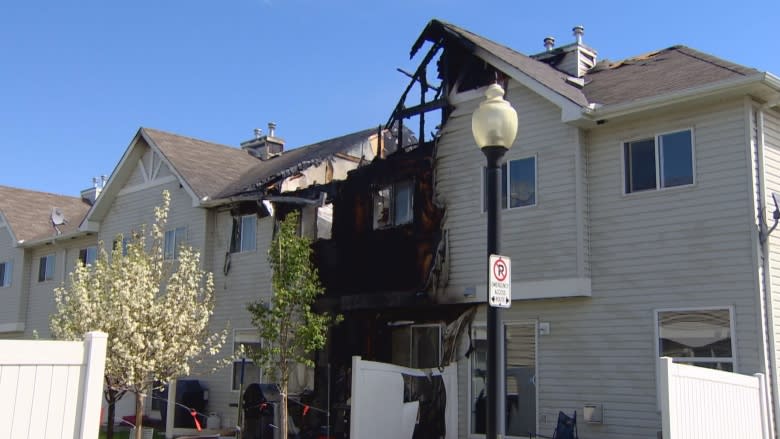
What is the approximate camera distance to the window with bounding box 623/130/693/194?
14.7 metres

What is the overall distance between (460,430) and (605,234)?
4.63 metres

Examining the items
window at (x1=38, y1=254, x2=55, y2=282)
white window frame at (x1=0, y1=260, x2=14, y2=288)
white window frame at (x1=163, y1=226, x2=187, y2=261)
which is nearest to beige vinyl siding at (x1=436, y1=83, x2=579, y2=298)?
white window frame at (x1=163, y1=226, x2=187, y2=261)

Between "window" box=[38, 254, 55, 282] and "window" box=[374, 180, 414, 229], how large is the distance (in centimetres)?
1683

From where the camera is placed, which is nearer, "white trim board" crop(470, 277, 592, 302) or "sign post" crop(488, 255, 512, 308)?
"sign post" crop(488, 255, 512, 308)

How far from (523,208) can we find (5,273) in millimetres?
24470

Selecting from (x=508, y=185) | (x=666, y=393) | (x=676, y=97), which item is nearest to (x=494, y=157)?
(x=666, y=393)

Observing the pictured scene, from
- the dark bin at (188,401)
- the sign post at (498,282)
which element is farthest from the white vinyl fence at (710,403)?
the dark bin at (188,401)

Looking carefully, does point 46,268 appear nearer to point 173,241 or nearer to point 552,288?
point 173,241

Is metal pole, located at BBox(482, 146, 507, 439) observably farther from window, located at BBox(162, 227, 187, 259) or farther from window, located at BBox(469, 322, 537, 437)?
window, located at BBox(162, 227, 187, 259)

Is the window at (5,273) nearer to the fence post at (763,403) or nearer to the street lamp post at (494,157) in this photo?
the fence post at (763,403)

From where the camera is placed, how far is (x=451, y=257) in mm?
17359

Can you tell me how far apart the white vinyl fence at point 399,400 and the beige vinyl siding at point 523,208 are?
1.87 metres

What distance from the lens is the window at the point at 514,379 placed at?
15961 millimetres

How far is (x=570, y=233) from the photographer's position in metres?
15.6
